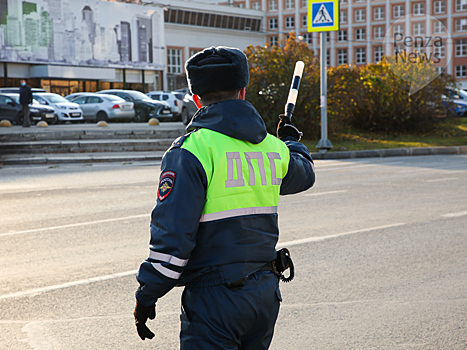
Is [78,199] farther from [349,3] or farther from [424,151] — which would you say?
[349,3]

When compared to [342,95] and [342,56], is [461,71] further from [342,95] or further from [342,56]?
[342,95]

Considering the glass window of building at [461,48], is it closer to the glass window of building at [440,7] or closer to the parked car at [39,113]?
the glass window of building at [440,7]

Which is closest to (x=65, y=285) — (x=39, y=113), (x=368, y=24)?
(x=39, y=113)

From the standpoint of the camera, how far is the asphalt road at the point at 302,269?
4.18m

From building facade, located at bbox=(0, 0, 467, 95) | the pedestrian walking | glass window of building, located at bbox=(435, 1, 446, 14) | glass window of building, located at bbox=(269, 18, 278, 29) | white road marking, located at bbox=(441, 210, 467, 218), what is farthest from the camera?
glass window of building, located at bbox=(269, 18, 278, 29)

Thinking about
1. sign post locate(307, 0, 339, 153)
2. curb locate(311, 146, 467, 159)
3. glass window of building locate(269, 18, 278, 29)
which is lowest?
curb locate(311, 146, 467, 159)

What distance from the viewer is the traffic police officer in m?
2.22

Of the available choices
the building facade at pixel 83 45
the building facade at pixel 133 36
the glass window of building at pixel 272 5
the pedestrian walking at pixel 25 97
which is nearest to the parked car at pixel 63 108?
the pedestrian walking at pixel 25 97

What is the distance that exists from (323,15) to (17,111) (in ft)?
50.2

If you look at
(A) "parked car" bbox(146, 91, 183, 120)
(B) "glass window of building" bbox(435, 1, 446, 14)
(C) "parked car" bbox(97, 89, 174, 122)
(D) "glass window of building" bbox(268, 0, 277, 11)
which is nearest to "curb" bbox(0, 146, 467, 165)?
(C) "parked car" bbox(97, 89, 174, 122)

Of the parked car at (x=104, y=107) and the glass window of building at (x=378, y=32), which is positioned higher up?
the glass window of building at (x=378, y=32)

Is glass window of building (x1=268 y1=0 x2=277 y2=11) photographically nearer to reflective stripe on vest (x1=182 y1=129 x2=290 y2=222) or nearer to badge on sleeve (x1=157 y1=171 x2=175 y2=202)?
reflective stripe on vest (x1=182 y1=129 x2=290 y2=222)

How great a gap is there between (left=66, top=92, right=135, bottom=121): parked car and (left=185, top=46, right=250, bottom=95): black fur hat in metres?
28.8

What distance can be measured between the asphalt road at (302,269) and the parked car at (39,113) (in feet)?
57.9
